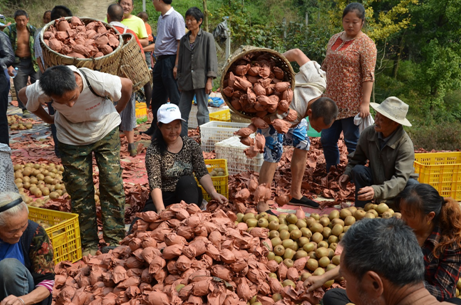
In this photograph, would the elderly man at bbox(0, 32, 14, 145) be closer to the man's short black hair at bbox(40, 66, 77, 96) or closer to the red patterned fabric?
the man's short black hair at bbox(40, 66, 77, 96)

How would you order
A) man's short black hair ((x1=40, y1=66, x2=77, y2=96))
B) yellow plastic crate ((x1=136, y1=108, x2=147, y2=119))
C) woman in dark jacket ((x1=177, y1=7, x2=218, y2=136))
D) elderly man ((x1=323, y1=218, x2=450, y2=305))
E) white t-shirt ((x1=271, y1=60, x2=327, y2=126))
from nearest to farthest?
elderly man ((x1=323, y1=218, x2=450, y2=305)) < man's short black hair ((x1=40, y1=66, x2=77, y2=96)) < white t-shirt ((x1=271, y1=60, x2=327, y2=126)) < woman in dark jacket ((x1=177, y1=7, x2=218, y2=136)) < yellow plastic crate ((x1=136, y1=108, x2=147, y2=119))

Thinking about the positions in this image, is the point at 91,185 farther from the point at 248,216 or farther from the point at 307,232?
the point at 307,232

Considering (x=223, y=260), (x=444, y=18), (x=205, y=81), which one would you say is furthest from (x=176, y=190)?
(x=444, y=18)

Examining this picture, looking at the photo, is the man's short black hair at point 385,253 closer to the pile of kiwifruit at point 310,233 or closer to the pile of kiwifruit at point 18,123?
the pile of kiwifruit at point 310,233

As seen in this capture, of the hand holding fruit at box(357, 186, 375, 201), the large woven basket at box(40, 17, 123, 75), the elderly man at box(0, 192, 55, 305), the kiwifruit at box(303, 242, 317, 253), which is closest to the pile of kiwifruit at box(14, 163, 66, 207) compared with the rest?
the large woven basket at box(40, 17, 123, 75)

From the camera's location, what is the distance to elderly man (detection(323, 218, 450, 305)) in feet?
Result: 5.28

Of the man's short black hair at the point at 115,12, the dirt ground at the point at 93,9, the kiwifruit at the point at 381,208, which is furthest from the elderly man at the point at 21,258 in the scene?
the dirt ground at the point at 93,9

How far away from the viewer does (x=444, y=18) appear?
55.3 ft

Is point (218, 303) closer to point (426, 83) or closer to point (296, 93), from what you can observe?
point (296, 93)

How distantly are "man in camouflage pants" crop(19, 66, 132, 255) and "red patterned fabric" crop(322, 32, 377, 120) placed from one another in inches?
94.1

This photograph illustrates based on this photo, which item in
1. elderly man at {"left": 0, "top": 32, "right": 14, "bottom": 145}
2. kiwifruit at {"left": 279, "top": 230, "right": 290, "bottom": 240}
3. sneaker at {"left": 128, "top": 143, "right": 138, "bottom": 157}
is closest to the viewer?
kiwifruit at {"left": 279, "top": 230, "right": 290, "bottom": 240}

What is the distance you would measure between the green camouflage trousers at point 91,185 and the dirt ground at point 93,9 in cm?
1704

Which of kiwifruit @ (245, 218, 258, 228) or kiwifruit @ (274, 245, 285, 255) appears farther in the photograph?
kiwifruit @ (245, 218, 258, 228)

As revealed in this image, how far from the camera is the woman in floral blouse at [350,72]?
468 centimetres
